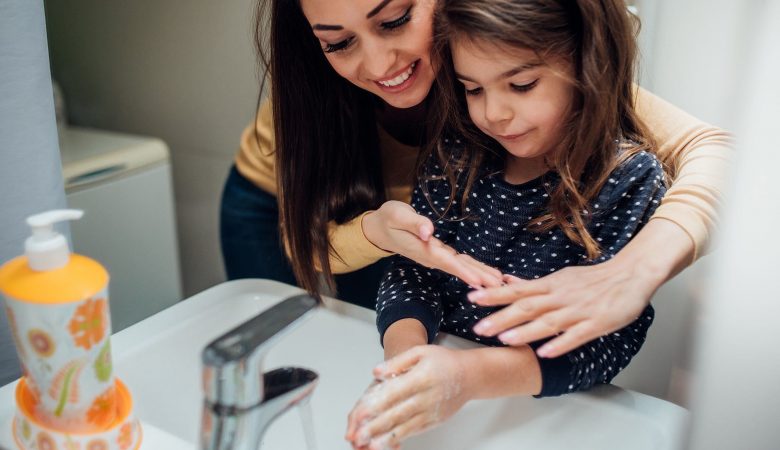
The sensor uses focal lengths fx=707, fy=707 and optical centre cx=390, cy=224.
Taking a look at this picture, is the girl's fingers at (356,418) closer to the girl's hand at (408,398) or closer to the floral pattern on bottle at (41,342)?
the girl's hand at (408,398)

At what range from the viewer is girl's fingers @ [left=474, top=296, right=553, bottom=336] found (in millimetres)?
576

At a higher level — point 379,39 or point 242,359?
point 379,39

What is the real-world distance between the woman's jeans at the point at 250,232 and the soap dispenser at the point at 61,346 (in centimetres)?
58

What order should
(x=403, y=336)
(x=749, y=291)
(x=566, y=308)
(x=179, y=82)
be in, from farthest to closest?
Result: (x=179, y=82) < (x=403, y=336) < (x=566, y=308) < (x=749, y=291)

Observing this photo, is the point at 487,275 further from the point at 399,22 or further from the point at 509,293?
the point at 399,22

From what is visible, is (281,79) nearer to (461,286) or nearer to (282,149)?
(282,149)

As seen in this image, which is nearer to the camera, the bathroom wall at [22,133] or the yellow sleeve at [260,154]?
the bathroom wall at [22,133]

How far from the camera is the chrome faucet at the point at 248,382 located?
0.43 m

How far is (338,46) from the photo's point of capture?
75 cm

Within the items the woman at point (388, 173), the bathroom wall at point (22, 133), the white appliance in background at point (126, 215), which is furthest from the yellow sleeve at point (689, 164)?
the white appliance in background at point (126, 215)

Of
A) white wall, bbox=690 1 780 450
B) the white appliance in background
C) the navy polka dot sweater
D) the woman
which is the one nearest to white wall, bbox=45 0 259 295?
the white appliance in background

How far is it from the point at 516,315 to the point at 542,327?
0.02m

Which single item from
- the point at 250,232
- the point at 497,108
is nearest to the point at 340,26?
the point at 497,108

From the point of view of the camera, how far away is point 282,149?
87cm
